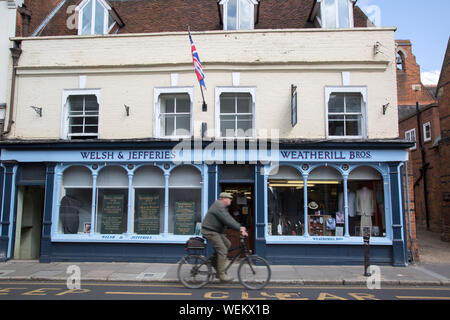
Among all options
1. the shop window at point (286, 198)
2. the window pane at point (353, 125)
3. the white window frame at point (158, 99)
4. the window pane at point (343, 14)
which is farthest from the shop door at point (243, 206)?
the window pane at point (343, 14)

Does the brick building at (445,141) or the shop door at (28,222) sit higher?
the brick building at (445,141)

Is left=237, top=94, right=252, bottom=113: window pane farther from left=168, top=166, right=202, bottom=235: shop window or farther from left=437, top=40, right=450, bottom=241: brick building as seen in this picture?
left=437, top=40, right=450, bottom=241: brick building

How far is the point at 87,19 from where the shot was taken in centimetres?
1203

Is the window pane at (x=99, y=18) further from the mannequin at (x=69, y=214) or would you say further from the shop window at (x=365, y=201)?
the shop window at (x=365, y=201)

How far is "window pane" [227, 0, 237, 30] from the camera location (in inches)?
462

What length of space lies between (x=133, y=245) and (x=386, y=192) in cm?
813

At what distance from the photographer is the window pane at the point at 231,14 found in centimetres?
1173

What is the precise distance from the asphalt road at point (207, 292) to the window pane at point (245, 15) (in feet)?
28.8

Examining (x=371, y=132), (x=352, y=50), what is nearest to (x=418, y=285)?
(x=371, y=132)

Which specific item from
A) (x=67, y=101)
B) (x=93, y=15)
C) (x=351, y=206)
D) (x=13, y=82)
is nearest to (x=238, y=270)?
(x=351, y=206)

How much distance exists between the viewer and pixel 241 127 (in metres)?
11.0

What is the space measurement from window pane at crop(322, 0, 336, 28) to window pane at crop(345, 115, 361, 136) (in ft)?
10.9

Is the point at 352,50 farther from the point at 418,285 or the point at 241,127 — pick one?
the point at 418,285

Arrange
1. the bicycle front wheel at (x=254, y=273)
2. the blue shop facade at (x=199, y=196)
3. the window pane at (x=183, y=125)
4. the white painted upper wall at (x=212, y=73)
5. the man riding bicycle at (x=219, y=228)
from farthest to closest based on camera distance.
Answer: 1. the window pane at (x=183, y=125)
2. the white painted upper wall at (x=212, y=73)
3. the blue shop facade at (x=199, y=196)
4. the man riding bicycle at (x=219, y=228)
5. the bicycle front wheel at (x=254, y=273)
